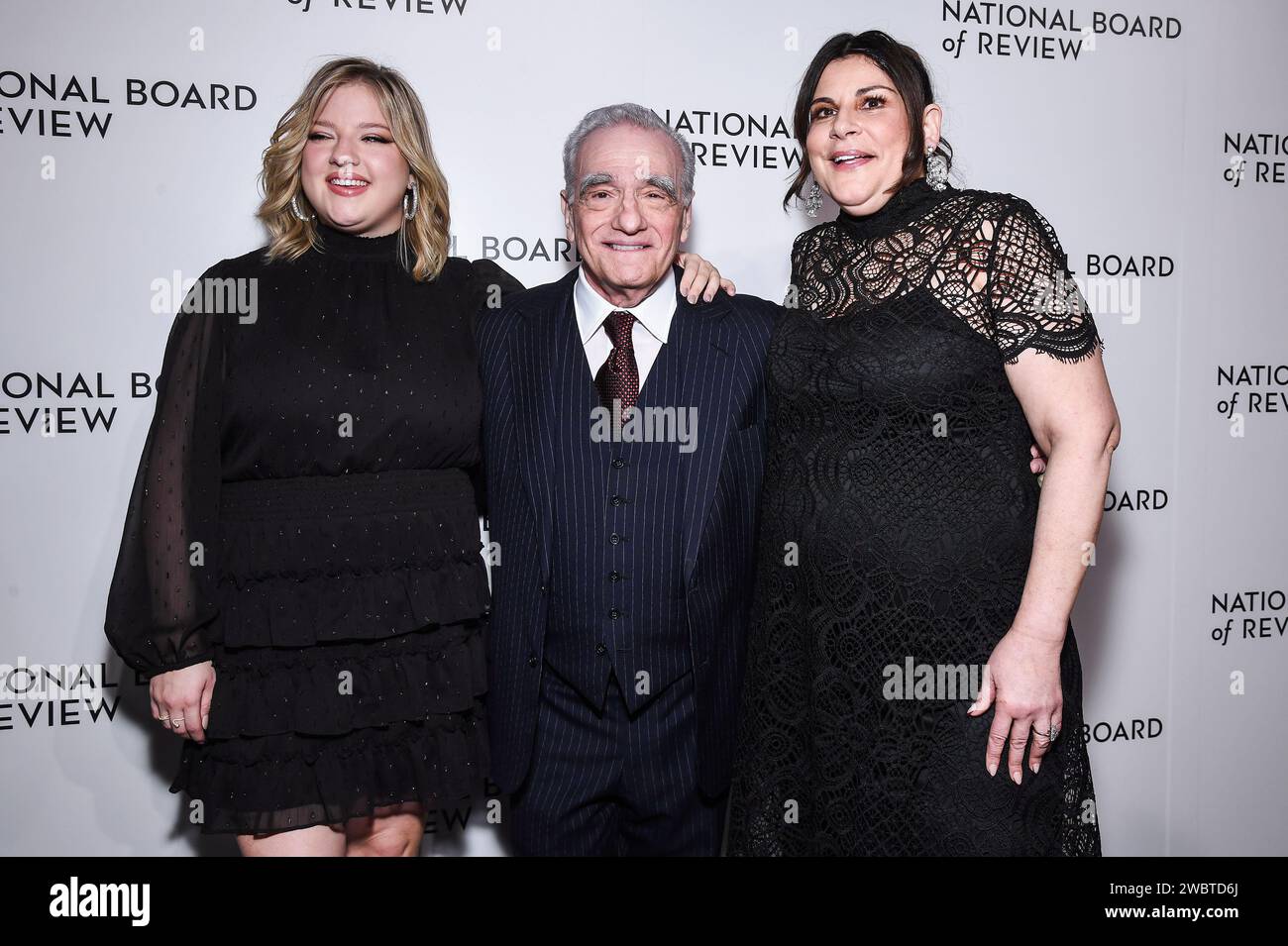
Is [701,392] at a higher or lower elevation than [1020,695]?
higher

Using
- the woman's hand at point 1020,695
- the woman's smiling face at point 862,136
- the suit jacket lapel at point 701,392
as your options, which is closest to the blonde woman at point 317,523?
the suit jacket lapel at point 701,392

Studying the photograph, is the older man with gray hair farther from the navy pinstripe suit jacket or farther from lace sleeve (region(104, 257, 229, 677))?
lace sleeve (region(104, 257, 229, 677))

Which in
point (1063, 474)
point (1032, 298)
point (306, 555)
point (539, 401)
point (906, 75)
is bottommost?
point (306, 555)

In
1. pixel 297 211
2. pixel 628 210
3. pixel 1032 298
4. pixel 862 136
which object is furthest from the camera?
pixel 297 211

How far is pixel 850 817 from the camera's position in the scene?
1692 mm

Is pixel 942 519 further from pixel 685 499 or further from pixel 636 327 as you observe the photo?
pixel 636 327

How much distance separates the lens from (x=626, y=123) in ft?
6.25

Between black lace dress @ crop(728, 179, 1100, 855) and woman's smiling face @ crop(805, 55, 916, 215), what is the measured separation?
0.06 meters

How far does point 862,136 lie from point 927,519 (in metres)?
0.68

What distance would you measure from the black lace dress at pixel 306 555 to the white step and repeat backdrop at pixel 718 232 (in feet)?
2.39

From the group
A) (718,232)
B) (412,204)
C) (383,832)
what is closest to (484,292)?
(412,204)

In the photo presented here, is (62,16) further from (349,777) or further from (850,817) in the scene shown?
(850,817)

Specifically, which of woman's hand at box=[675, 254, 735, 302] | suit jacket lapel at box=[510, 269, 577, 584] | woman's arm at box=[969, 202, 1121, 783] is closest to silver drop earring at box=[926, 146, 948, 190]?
woman's arm at box=[969, 202, 1121, 783]
